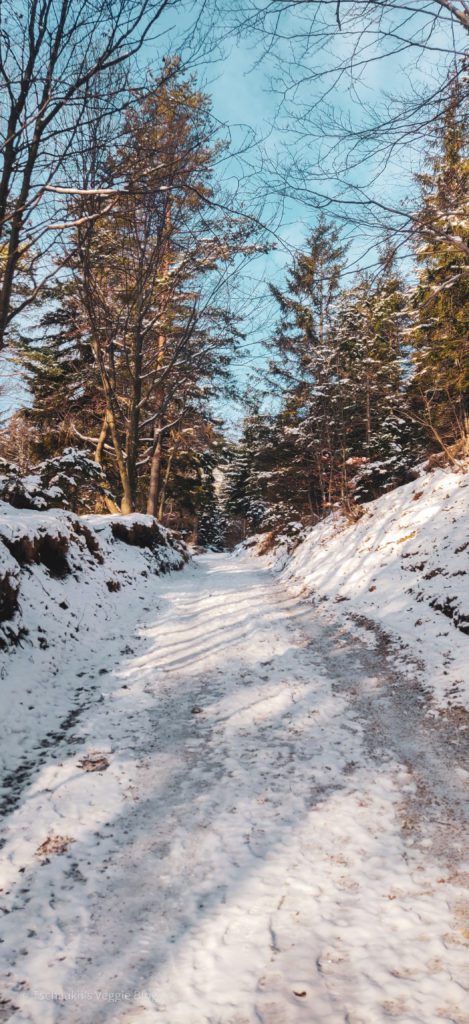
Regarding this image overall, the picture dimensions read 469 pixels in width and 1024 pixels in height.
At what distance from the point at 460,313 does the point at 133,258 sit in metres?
8.50

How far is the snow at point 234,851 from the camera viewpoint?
193cm

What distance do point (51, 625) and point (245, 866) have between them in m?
4.27

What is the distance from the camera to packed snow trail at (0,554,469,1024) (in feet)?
6.29

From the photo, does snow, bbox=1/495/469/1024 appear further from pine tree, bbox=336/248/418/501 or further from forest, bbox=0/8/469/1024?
pine tree, bbox=336/248/418/501

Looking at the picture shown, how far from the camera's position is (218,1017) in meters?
1.81

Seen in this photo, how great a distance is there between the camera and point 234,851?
277 centimetres

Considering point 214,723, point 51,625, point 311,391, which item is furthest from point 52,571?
point 311,391

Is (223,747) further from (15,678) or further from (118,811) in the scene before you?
(15,678)

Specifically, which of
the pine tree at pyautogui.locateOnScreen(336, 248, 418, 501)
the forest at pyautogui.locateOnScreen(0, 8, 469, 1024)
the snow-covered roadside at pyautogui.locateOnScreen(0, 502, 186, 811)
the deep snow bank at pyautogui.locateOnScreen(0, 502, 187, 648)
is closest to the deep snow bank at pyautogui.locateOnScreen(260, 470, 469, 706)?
the forest at pyautogui.locateOnScreen(0, 8, 469, 1024)

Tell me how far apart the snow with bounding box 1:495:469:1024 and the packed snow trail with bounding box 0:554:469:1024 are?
0.03 feet

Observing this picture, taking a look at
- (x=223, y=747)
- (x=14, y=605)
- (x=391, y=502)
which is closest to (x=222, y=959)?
(x=223, y=747)

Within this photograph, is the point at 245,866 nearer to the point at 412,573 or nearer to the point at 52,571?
the point at 52,571

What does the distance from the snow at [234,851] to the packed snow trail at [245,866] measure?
1 cm

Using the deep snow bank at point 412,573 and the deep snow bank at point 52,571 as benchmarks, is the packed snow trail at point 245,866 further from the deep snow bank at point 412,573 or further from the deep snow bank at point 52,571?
the deep snow bank at point 52,571
